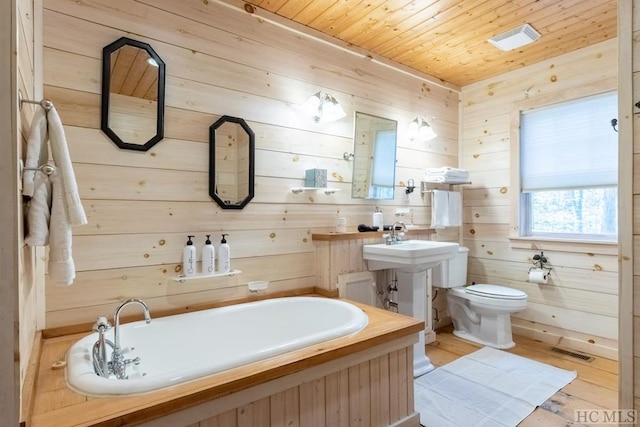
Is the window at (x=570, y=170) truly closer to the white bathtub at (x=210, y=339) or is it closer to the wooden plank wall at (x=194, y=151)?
the wooden plank wall at (x=194, y=151)

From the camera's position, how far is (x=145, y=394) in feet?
3.66

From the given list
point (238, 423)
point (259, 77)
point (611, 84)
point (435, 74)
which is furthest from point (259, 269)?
point (611, 84)

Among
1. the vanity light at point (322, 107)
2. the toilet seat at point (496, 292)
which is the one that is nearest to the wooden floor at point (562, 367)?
the toilet seat at point (496, 292)

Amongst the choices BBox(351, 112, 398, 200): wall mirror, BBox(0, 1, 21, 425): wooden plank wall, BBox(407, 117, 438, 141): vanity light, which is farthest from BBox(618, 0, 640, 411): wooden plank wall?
BBox(0, 1, 21, 425): wooden plank wall

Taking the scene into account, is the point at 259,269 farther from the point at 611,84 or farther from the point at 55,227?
the point at 611,84

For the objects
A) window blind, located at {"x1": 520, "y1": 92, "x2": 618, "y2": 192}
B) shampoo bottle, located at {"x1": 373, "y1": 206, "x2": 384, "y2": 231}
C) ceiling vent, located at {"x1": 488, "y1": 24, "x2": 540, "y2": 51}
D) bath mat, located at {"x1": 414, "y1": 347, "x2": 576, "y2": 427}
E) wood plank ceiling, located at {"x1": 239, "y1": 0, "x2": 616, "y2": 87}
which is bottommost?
bath mat, located at {"x1": 414, "y1": 347, "x2": 576, "y2": 427}

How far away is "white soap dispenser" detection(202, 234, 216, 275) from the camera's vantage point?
1.99 metres

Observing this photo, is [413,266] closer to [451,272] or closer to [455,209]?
[451,272]

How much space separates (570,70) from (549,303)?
198 cm

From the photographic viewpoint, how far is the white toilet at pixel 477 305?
2.84 m

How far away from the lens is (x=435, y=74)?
3373mm

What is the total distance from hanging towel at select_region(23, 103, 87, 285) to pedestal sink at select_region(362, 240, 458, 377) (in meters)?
1.85

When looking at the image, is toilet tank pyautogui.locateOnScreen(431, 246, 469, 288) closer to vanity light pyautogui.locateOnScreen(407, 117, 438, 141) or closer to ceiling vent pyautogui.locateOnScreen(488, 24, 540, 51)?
vanity light pyautogui.locateOnScreen(407, 117, 438, 141)

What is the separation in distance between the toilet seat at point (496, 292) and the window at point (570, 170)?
607 mm
